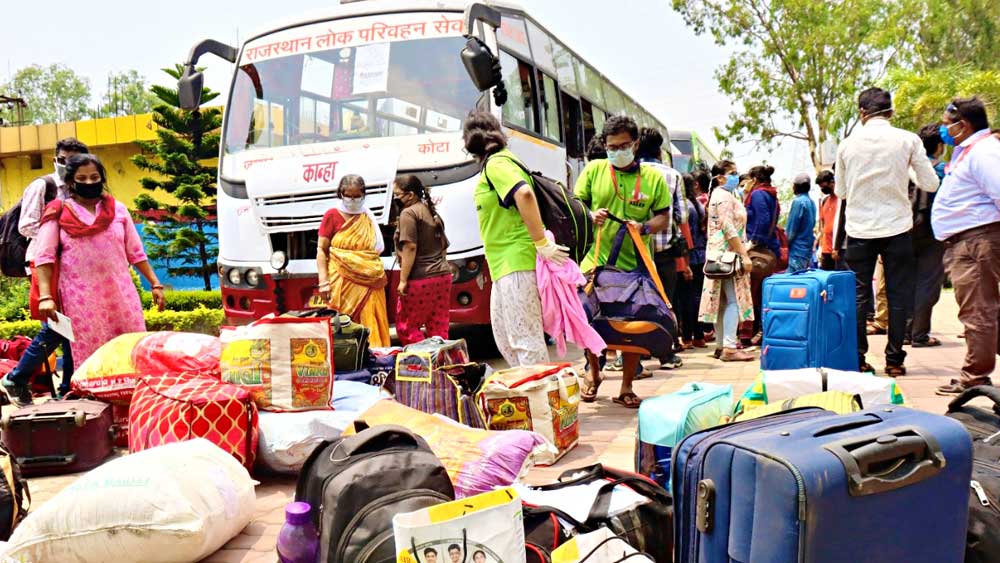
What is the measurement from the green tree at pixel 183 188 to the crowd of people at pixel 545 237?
54.7ft

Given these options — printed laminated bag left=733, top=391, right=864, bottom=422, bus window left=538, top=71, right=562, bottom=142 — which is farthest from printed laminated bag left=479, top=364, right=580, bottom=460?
bus window left=538, top=71, right=562, bottom=142

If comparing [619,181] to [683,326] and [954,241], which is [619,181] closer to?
[954,241]

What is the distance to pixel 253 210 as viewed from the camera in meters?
7.43

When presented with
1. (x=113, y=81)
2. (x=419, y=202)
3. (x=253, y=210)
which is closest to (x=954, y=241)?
(x=419, y=202)

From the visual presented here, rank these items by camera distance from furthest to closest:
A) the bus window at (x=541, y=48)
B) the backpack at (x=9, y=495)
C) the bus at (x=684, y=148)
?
the bus at (x=684, y=148)
the bus window at (x=541, y=48)
the backpack at (x=9, y=495)

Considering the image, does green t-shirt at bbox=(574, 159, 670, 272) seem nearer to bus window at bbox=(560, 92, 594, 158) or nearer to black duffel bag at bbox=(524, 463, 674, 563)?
black duffel bag at bbox=(524, 463, 674, 563)

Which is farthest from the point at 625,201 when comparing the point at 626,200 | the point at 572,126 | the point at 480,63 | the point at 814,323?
the point at 572,126

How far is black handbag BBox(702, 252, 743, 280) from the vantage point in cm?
727

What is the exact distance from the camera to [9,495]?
3.17 m

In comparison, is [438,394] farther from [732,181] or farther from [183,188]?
[183,188]

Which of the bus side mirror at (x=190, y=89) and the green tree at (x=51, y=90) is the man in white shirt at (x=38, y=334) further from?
the green tree at (x=51, y=90)

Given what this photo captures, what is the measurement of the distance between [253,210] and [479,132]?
11.3 ft

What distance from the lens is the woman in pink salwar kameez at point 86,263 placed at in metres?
5.16

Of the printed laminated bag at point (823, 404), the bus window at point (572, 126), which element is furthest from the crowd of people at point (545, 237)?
the bus window at point (572, 126)
